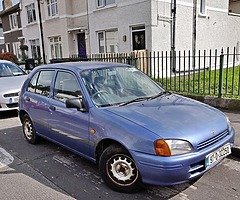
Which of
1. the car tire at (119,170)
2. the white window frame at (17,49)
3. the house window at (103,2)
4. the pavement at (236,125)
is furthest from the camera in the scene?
the white window frame at (17,49)

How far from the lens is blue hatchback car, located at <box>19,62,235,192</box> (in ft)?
9.00

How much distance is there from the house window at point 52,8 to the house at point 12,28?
6873mm

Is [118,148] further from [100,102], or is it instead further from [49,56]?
[49,56]

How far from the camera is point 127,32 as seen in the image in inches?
510

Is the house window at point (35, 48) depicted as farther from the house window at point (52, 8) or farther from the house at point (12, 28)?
the house window at point (52, 8)

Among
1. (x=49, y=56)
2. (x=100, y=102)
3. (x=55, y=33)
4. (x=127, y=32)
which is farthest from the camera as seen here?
(x=49, y=56)

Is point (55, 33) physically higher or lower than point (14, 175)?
higher

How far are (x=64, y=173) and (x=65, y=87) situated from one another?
1.27 meters

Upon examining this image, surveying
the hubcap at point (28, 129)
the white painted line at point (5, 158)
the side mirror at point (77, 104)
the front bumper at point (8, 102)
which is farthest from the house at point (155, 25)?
the side mirror at point (77, 104)

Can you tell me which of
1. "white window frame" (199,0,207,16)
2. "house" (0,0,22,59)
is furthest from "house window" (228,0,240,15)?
"house" (0,0,22,59)

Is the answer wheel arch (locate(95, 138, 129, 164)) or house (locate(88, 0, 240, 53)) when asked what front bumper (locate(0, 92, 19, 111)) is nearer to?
wheel arch (locate(95, 138, 129, 164))

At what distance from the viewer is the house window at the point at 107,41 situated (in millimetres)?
14273

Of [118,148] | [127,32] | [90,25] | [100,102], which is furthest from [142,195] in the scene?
[90,25]

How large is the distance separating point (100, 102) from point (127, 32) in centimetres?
1009
